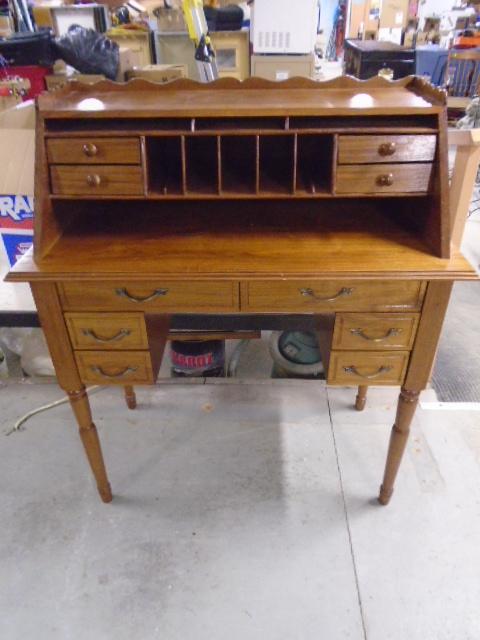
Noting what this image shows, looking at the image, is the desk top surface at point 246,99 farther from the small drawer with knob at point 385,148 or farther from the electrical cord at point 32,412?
the electrical cord at point 32,412

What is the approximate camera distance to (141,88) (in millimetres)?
1288

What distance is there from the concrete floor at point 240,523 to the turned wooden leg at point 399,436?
0.27 ft

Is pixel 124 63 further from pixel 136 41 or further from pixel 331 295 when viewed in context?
pixel 331 295

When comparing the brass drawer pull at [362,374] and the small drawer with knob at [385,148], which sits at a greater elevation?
the small drawer with knob at [385,148]

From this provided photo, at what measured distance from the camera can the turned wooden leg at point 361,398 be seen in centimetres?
180

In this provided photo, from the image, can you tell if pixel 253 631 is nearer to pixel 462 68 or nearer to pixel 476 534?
pixel 476 534

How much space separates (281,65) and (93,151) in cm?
199

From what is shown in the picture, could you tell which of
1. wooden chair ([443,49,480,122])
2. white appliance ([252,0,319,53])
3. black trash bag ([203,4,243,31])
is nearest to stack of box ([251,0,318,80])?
white appliance ([252,0,319,53])

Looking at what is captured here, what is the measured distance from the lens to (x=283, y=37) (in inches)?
103

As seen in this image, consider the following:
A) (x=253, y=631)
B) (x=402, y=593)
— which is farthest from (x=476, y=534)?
(x=253, y=631)

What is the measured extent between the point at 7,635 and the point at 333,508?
0.95m

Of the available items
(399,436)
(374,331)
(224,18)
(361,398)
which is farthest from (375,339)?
(224,18)

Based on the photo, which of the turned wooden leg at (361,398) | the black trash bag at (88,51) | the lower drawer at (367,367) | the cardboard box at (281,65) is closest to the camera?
the lower drawer at (367,367)

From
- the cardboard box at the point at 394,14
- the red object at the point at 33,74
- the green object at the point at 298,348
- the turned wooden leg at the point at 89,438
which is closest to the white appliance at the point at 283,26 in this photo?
the red object at the point at 33,74
